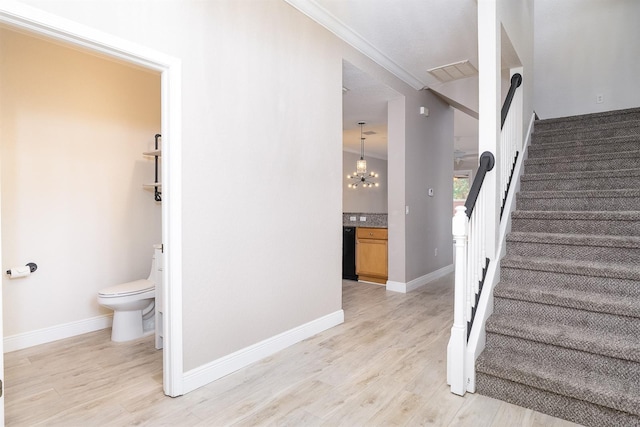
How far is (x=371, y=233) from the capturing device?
502 centimetres

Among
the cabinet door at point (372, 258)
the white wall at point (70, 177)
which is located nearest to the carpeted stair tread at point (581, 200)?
the cabinet door at point (372, 258)

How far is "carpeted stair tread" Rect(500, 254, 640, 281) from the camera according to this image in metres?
2.08

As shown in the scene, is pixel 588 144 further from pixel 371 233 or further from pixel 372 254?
pixel 372 254

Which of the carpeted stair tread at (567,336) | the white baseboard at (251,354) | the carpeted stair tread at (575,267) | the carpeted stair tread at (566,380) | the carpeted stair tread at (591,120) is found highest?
the carpeted stair tread at (591,120)

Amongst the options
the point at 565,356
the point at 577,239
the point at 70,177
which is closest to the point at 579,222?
the point at 577,239

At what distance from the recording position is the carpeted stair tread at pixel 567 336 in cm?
180

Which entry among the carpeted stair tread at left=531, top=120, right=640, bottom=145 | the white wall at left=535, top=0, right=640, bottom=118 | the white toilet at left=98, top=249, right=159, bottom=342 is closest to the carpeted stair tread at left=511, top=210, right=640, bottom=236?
the carpeted stair tread at left=531, top=120, right=640, bottom=145

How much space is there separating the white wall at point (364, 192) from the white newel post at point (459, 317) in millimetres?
6230

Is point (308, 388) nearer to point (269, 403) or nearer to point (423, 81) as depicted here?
point (269, 403)

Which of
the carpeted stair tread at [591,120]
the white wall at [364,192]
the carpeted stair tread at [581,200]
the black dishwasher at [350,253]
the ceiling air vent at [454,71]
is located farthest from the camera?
the white wall at [364,192]

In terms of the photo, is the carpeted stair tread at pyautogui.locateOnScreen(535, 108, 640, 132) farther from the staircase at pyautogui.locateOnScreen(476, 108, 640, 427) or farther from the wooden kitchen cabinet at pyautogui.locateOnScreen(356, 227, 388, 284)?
the wooden kitchen cabinet at pyautogui.locateOnScreen(356, 227, 388, 284)

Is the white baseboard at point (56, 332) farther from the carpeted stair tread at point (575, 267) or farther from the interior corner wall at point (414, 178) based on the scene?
the carpeted stair tread at point (575, 267)

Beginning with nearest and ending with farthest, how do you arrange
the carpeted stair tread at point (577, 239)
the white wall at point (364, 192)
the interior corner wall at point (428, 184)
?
the carpeted stair tread at point (577, 239) → the interior corner wall at point (428, 184) → the white wall at point (364, 192)

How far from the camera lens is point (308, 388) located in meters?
2.11
